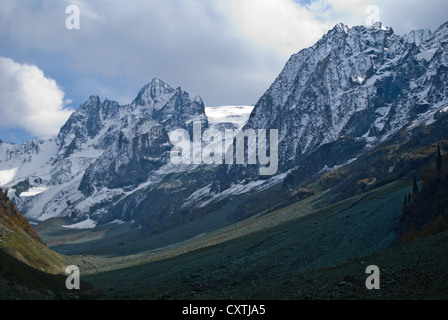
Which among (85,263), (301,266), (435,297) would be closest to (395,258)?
(435,297)

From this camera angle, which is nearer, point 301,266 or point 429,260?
point 429,260

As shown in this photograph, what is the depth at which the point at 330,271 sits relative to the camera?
56469mm

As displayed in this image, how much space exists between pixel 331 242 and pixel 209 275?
2314cm
